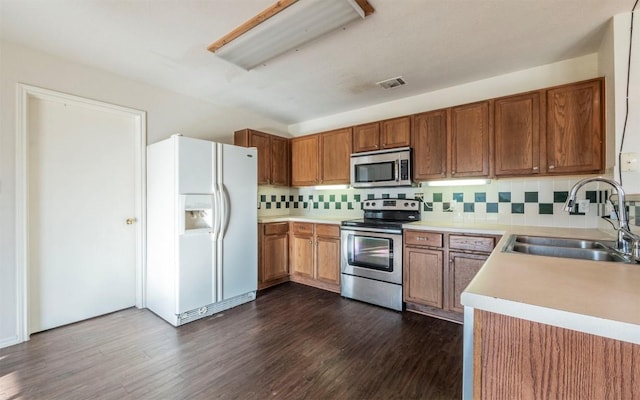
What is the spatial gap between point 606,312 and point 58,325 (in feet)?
12.4

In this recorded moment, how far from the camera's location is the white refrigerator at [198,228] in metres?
2.64

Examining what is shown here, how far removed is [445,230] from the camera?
8.75 ft

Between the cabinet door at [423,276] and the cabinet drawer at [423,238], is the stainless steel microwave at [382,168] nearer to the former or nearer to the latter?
the cabinet drawer at [423,238]

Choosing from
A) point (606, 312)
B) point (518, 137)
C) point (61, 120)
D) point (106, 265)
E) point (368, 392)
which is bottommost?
point (368, 392)

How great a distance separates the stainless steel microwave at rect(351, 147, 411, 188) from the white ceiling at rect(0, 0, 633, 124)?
768 mm

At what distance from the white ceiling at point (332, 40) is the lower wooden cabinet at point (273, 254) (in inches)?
69.2

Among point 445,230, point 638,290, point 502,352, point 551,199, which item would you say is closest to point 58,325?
point 502,352

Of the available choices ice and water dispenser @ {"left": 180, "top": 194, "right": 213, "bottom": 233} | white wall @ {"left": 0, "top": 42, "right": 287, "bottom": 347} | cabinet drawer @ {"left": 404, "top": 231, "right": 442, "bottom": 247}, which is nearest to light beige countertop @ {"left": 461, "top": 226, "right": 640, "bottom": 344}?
cabinet drawer @ {"left": 404, "top": 231, "right": 442, "bottom": 247}

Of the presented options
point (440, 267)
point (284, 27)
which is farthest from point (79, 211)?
point (440, 267)

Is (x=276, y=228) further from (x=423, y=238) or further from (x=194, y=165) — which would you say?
(x=423, y=238)

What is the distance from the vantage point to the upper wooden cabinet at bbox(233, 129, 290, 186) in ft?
12.3

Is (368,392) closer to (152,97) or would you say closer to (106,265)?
(106,265)

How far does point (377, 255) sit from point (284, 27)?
2.33 metres

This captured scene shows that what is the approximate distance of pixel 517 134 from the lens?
102 inches
